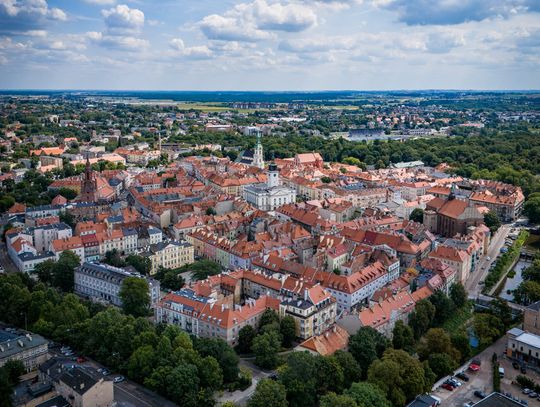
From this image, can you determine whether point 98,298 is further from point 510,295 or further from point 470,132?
point 470,132

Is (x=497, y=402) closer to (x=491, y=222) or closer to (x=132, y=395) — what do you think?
(x=132, y=395)

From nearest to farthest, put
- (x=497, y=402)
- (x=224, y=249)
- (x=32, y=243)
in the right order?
(x=497, y=402) < (x=224, y=249) < (x=32, y=243)

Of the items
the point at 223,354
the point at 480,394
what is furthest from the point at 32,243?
the point at 480,394

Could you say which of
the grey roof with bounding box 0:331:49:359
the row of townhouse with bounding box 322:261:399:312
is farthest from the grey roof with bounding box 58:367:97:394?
the row of townhouse with bounding box 322:261:399:312

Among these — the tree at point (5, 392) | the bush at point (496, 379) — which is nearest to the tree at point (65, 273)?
the tree at point (5, 392)

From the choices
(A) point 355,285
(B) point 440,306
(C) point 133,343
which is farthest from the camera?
(A) point 355,285

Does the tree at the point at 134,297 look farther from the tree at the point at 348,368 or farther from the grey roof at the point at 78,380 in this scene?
the tree at the point at 348,368

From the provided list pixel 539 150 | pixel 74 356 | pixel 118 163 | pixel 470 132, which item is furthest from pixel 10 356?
pixel 470 132
